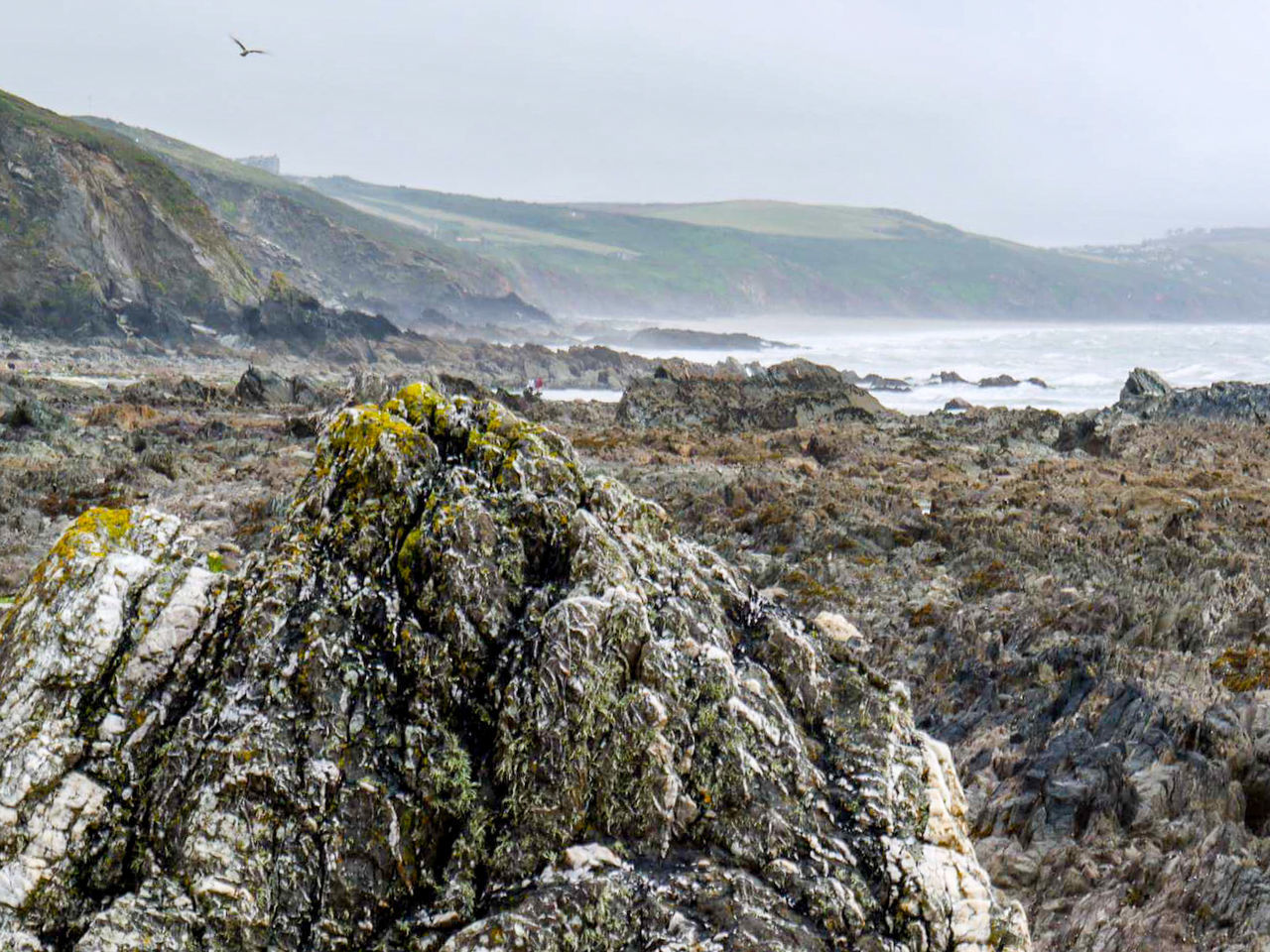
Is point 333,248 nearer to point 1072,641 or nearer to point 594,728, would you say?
point 1072,641

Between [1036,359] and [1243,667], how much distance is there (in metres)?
68.0

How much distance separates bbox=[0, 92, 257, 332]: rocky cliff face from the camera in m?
45.7

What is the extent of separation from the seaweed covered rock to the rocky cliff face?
171 feet

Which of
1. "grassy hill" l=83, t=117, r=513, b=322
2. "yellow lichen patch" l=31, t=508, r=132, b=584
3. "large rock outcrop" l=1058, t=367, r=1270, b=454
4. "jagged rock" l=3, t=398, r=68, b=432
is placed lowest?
"jagged rock" l=3, t=398, r=68, b=432

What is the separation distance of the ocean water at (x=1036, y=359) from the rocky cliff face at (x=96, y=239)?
97.0 ft

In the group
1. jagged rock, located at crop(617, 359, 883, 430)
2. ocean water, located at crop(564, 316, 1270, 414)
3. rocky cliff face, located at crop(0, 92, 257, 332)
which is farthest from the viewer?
rocky cliff face, located at crop(0, 92, 257, 332)

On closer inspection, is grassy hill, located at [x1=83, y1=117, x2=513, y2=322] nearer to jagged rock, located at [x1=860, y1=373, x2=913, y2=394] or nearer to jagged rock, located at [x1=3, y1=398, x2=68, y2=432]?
jagged rock, located at [x1=860, y1=373, x2=913, y2=394]

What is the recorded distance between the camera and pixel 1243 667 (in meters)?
6.69

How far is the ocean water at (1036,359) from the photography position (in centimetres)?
4547

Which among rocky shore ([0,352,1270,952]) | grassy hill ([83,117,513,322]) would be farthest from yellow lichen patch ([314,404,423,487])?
grassy hill ([83,117,513,322])

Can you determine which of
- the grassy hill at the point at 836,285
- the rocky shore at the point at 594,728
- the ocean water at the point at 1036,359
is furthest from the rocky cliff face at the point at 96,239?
the grassy hill at the point at 836,285

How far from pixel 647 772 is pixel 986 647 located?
18.6 ft

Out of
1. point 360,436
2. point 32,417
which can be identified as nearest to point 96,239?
point 32,417

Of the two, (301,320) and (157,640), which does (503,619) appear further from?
(301,320)
